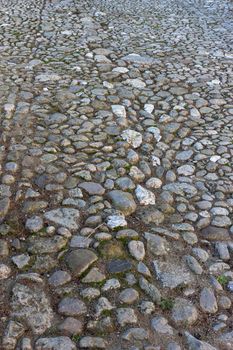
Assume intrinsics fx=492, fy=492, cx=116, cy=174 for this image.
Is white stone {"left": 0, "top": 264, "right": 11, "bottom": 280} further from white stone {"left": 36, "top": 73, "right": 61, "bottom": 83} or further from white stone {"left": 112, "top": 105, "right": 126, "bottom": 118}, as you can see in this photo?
white stone {"left": 36, "top": 73, "right": 61, "bottom": 83}

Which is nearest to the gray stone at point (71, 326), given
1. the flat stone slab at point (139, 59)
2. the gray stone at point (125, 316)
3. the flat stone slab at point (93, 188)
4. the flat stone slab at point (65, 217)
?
the gray stone at point (125, 316)

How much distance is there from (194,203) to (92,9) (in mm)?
→ 5760

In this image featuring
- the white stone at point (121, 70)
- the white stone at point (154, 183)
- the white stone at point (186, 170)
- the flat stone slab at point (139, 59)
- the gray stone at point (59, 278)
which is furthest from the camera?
the flat stone slab at point (139, 59)

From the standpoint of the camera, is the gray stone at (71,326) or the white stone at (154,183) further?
the white stone at (154,183)

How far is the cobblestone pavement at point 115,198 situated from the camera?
2.65 m


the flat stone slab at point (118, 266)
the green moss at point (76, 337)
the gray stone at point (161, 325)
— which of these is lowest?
the green moss at point (76, 337)

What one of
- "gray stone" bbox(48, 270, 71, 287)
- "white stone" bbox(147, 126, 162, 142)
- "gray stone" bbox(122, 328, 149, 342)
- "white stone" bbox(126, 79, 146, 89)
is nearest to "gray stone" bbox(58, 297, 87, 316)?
"gray stone" bbox(48, 270, 71, 287)

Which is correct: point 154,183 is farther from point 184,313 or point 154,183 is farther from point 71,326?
point 71,326

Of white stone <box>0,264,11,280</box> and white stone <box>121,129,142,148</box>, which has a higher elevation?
white stone <box>0,264,11,280</box>

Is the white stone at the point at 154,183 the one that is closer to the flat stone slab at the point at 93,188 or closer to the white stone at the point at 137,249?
the flat stone slab at the point at 93,188

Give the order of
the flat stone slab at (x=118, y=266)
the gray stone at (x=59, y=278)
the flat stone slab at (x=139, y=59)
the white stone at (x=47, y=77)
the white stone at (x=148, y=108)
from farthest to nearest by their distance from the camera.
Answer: the flat stone slab at (x=139, y=59)
the white stone at (x=47, y=77)
the white stone at (x=148, y=108)
the flat stone slab at (x=118, y=266)
the gray stone at (x=59, y=278)

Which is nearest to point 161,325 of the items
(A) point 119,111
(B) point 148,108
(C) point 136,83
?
(A) point 119,111

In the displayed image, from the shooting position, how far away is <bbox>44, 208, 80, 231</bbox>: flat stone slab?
10.5 feet

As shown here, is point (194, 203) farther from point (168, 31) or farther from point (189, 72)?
point (168, 31)
